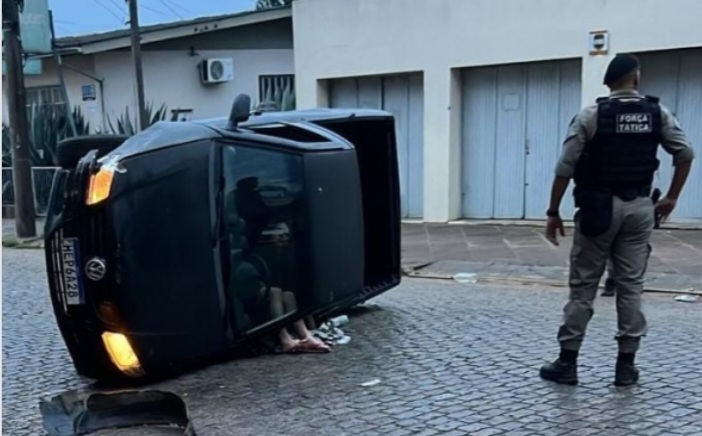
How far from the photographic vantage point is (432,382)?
15.4 ft

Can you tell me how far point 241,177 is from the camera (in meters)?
4.83

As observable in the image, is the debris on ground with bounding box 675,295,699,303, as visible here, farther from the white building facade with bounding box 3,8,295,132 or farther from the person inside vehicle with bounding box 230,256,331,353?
the white building facade with bounding box 3,8,295,132

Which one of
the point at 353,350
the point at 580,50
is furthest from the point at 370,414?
the point at 580,50

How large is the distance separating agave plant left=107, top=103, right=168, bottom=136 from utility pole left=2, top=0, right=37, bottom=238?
2846mm

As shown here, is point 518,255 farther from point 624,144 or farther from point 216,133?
point 216,133

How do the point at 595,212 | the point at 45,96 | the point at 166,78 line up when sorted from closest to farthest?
the point at 595,212 → the point at 166,78 → the point at 45,96

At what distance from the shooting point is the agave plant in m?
15.7

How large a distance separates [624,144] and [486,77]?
28.2 ft

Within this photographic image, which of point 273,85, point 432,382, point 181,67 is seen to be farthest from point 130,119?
point 432,382

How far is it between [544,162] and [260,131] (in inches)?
304

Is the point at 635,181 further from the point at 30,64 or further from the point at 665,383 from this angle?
the point at 30,64

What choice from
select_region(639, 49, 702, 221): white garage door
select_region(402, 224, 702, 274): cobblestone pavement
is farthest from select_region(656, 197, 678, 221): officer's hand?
select_region(639, 49, 702, 221): white garage door

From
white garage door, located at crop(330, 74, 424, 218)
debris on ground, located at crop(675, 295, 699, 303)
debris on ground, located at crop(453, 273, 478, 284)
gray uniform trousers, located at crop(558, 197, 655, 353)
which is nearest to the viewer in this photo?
gray uniform trousers, located at crop(558, 197, 655, 353)

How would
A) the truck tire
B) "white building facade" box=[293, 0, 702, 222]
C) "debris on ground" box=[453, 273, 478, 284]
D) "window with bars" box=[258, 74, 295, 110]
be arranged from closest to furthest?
the truck tire, "debris on ground" box=[453, 273, 478, 284], "white building facade" box=[293, 0, 702, 222], "window with bars" box=[258, 74, 295, 110]
